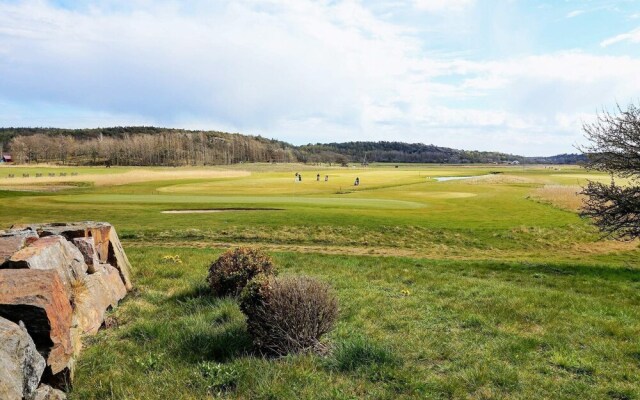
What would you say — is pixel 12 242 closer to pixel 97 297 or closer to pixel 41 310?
pixel 97 297

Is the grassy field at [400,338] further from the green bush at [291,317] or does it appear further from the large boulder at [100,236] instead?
the large boulder at [100,236]

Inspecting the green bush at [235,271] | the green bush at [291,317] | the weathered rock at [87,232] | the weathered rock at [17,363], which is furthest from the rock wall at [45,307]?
the green bush at [291,317]

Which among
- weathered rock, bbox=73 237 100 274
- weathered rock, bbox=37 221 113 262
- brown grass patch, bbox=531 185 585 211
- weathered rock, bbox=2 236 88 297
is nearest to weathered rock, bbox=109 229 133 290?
weathered rock, bbox=37 221 113 262

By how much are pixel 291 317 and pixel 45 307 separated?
3770mm

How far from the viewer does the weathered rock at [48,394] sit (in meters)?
6.07

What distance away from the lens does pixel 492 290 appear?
46.6 ft

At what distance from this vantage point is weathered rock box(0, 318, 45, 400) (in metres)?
5.27

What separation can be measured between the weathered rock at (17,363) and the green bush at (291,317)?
3.37 m

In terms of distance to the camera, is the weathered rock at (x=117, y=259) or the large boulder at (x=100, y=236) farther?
the weathered rock at (x=117, y=259)

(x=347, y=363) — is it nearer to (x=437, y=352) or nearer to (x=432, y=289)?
(x=437, y=352)

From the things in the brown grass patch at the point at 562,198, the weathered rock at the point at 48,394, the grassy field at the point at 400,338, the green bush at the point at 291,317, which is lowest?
the brown grass patch at the point at 562,198

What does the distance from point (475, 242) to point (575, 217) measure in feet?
54.2

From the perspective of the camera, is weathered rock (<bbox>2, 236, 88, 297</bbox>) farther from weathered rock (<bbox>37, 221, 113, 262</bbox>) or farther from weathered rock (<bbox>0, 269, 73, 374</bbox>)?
weathered rock (<bbox>37, 221, 113, 262</bbox>)

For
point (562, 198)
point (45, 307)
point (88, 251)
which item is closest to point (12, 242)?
point (88, 251)
